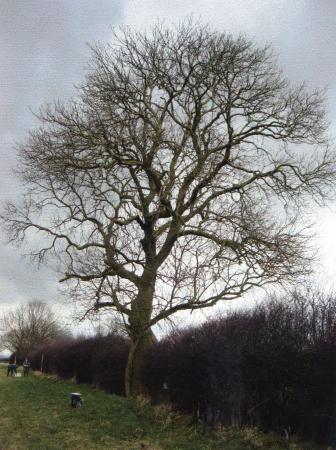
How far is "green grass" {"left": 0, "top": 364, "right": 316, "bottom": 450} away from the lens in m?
9.60

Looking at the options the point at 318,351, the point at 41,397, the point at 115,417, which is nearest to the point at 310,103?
the point at 318,351

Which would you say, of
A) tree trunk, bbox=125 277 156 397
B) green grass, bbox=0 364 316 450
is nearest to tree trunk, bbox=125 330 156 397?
tree trunk, bbox=125 277 156 397

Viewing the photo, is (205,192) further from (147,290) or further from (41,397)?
(41,397)

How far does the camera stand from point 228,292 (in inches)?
605

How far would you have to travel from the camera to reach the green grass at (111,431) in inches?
378

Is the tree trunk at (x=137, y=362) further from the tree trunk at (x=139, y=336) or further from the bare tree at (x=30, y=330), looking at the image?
the bare tree at (x=30, y=330)

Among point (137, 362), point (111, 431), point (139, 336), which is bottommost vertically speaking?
point (111, 431)

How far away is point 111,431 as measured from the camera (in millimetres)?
10984

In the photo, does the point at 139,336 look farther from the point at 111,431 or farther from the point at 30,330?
the point at 30,330

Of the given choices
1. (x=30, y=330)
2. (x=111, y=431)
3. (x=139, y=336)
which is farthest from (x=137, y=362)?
(x=30, y=330)

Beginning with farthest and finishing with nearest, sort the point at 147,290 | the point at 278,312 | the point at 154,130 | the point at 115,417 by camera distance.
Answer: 1. the point at 154,130
2. the point at 147,290
3. the point at 115,417
4. the point at 278,312

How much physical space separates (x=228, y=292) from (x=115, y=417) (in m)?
4.98

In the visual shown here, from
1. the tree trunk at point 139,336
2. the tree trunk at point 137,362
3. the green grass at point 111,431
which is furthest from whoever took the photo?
the tree trunk at point 137,362

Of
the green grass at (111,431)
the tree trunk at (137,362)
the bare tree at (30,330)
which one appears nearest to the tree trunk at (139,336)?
the tree trunk at (137,362)
